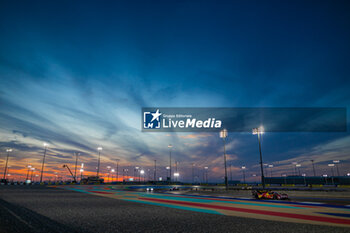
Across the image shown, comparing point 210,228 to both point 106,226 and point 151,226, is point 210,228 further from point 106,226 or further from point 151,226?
point 106,226

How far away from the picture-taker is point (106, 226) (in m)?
5.83

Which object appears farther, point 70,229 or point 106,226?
point 106,226

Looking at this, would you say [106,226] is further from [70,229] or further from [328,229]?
[328,229]

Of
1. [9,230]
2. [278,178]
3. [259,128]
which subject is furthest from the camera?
[278,178]

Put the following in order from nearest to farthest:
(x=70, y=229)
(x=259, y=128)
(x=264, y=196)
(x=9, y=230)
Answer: (x=9, y=230) < (x=70, y=229) < (x=264, y=196) < (x=259, y=128)

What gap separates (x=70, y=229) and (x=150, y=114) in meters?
27.9

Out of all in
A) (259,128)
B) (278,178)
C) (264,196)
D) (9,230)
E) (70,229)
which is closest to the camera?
(9,230)

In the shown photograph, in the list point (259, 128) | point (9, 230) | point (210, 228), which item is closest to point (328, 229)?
point (210, 228)

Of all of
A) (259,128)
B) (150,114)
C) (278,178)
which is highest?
(150,114)

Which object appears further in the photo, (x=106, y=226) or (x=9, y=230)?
(x=106, y=226)

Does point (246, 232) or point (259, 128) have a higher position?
point (259, 128)

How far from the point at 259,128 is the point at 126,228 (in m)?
30.7

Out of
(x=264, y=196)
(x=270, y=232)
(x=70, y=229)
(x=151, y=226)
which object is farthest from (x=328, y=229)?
(x=264, y=196)

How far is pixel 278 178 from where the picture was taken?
533ft
